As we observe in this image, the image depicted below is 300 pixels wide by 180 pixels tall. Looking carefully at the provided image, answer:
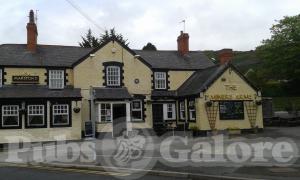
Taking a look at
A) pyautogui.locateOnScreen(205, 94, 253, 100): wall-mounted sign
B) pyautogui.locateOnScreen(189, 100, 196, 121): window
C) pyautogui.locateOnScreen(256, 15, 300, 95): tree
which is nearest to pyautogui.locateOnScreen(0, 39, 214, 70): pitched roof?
pyautogui.locateOnScreen(189, 100, 196, 121): window

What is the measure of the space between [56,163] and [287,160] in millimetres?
8568

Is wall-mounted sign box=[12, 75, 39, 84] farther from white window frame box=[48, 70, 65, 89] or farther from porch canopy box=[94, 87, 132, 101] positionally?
porch canopy box=[94, 87, 132, 101]

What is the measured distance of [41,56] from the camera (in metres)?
33.9

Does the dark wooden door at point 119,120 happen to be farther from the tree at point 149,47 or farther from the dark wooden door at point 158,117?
the tree at point 149,47

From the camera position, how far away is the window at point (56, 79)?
32.8 meters

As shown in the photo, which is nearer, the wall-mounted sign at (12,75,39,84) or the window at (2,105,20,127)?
the window at (2,105,20,127)

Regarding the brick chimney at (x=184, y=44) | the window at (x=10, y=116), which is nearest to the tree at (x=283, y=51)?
the brick chimney at (x=184, y=44)

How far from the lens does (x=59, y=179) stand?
13.5m

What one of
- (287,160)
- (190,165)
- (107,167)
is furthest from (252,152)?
(107,167)

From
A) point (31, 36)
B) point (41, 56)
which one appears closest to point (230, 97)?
point (41, 56)

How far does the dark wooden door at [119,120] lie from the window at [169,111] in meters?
3.75

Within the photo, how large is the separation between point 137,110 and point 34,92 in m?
7.76

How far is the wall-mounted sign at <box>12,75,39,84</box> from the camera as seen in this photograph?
31.9 metres

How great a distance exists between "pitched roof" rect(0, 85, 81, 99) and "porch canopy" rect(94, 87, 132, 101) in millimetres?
1373
